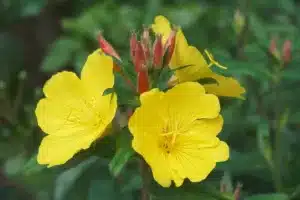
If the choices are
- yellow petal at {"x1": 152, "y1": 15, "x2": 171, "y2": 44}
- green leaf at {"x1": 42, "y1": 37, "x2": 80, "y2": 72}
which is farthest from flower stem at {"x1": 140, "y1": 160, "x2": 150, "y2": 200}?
green leaf at {"x1": 42, "y1": 37, "x2": 80, "y2": 72}

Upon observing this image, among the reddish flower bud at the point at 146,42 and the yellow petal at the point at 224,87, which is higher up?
the reddish flower bud at the point at 146,42

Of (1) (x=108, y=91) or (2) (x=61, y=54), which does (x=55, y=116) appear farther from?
(2) (x=61, y=54)

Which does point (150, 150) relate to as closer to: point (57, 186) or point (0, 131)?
point (57, 186)

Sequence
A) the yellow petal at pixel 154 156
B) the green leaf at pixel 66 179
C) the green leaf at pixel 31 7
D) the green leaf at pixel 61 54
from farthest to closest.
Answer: the green leaf at pixel 31 7 → the green leaf at pixel 61 54 → the green leaf at pixel 66 179 → the yellow petal at pixel 154 156

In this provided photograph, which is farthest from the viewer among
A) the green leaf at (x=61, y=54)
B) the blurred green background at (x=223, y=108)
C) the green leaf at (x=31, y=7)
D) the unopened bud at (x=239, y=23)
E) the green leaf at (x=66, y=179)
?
the green leaf at (x=31, y=7)

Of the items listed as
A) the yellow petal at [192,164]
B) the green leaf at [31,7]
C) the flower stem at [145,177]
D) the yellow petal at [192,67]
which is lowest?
the green leaf at [31,7]

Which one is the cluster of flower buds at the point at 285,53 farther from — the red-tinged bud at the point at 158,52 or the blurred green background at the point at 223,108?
the red-tinged bud at the point at 158,52

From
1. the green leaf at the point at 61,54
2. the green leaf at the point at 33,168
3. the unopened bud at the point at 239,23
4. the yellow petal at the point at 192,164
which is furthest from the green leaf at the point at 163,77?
the green leaf at the point at 61,54

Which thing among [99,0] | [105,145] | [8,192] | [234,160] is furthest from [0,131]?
[99,0]

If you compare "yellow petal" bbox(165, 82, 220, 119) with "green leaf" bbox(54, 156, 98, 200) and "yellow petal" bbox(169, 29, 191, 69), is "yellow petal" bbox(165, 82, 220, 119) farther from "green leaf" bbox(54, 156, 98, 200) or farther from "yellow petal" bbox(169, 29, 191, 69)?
"green leaf" bbox(54, 156, 98, 200)
